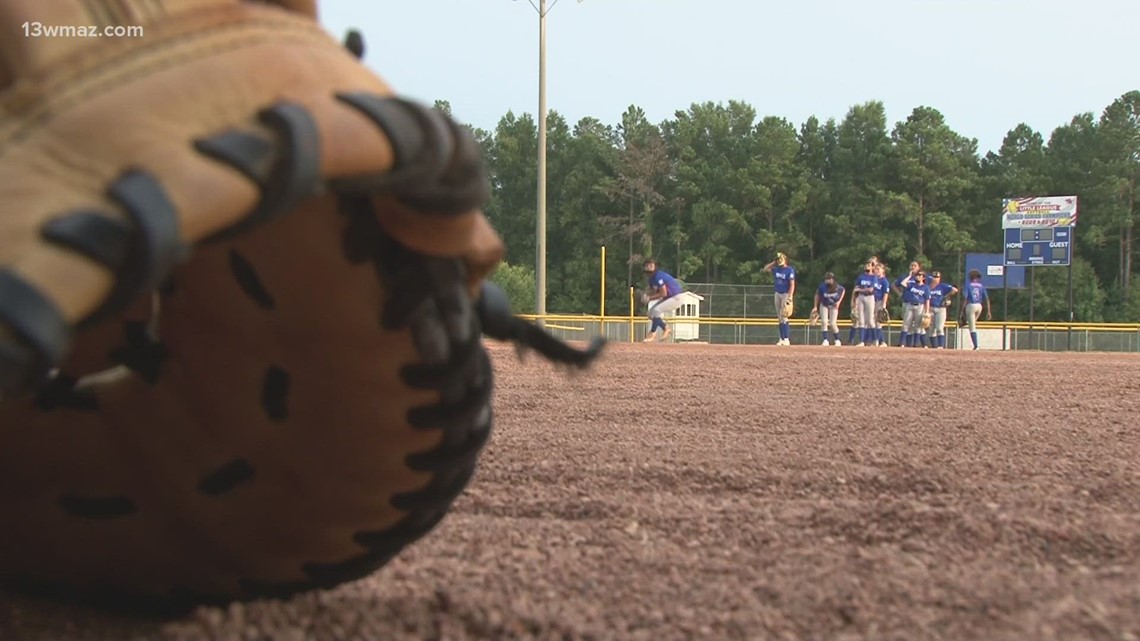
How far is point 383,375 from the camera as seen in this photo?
999 millimetres

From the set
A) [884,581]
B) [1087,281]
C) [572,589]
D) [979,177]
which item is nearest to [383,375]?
[572,589]

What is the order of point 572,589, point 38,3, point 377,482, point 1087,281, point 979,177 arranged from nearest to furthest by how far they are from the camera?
point 38,3, point 377,482, point 572,589, point 1087,281, point 979,177

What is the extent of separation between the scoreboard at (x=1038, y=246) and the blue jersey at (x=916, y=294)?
5434mm

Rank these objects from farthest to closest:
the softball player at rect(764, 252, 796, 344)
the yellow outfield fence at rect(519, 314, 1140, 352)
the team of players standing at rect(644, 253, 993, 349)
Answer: the yellow outfield fence at rect(519, 314, 1140, 352), the team of players standing at rect(644, 253, 993, 349), the softball player at rect(764, 252, 796, 344)

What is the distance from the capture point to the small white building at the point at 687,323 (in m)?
24.7

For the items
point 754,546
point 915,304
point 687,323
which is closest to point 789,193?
point 687,323

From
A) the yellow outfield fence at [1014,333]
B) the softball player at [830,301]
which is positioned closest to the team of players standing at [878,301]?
the softball player at [830,301]

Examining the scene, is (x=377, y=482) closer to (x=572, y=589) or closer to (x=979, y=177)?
(x=572, y=589)

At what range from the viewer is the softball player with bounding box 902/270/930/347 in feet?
62.1

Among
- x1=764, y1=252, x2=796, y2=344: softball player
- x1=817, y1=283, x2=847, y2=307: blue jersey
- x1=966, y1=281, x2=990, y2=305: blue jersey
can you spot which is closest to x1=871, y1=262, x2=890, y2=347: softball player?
x1=817, y1=283, x2=847, y2=307: blue jersey

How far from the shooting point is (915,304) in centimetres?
1912

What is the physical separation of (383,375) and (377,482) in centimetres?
13

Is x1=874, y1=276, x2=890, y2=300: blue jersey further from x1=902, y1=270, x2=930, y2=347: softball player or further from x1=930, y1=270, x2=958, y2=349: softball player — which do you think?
x1=930, y1=270, x2=958, y2=349: softball player

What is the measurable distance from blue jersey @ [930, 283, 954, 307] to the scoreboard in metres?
5.21
